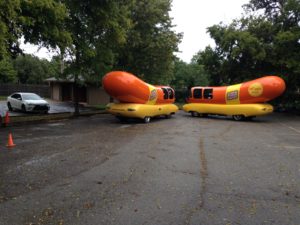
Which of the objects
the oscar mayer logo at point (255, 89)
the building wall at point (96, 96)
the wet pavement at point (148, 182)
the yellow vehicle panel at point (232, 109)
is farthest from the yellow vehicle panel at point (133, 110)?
the building wall at point (96, 96)

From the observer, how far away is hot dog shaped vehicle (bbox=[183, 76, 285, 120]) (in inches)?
757

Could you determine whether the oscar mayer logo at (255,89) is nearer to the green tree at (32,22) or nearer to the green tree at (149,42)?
the green tree at (149,42)

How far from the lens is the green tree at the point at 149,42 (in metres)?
24.3

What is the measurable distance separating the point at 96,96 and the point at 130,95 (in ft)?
60.8

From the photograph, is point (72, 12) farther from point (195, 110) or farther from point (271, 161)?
point (271, 161)

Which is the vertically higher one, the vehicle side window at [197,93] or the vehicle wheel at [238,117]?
the vehicle side window at [197,93]

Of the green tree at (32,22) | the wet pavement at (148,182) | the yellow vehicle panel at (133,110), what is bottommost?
the wet pavement at (148,182)

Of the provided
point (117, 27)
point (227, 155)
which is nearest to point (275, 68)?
point (117, 27)

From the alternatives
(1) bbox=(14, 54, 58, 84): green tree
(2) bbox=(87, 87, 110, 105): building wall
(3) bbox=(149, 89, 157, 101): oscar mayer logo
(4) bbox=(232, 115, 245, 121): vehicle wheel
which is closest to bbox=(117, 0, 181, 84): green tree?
(3) bbox=(149, 89, 157, 101): oscar mayer logo

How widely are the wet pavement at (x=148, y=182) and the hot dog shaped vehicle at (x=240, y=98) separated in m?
8.38

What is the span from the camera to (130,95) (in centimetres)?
1783

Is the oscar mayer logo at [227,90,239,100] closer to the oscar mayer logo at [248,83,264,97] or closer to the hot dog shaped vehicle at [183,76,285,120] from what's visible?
the hot dog shaped vehicle at [183,76,285,120]

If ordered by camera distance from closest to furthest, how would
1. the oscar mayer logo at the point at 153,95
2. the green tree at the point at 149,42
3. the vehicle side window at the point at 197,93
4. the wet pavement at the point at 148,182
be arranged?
the wet pavement at the point at 148,182, the oscar mayer logo at the point at 153,95, the vehicle side window at the point at 197,93, the green tree at the point at 149,42

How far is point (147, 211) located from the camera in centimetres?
487
